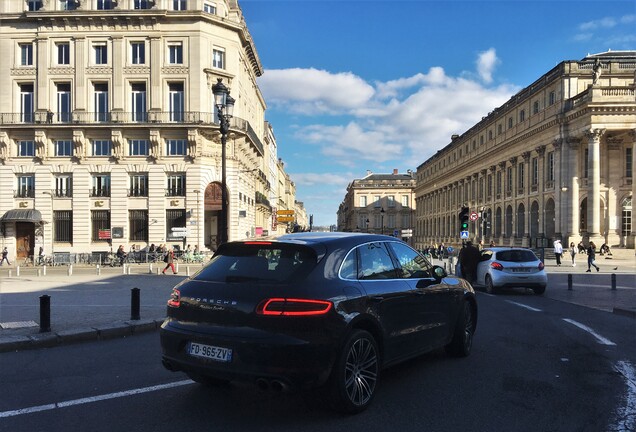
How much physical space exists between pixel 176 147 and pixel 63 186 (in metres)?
10.4

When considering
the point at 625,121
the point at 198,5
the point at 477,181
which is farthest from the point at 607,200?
the point at 198,5

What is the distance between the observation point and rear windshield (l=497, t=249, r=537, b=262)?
52.3 feet

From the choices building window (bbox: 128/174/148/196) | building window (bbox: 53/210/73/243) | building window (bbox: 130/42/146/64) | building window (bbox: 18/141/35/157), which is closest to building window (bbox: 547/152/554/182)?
building window (bbox: 128/174/148/196)

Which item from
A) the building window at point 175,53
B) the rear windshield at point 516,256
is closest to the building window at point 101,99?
the building window at point 175,53

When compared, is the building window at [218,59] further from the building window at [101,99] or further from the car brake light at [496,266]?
the car brake light at [496,266]

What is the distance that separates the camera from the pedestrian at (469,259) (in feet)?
55.0

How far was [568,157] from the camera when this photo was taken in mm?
48156

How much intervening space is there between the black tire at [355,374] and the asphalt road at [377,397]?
0.13 metres

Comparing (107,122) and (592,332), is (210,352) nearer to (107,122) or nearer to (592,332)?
(592,332)

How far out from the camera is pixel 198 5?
135 feet

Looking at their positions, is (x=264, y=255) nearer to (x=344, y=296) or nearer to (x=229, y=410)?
(x=344, y=296)

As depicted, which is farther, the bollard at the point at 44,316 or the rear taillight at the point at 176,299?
the bollard at the point at 44,316

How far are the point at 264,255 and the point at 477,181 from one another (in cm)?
7641

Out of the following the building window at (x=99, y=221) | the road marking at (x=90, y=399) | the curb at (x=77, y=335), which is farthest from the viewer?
the building window at (x=99, y=221)
